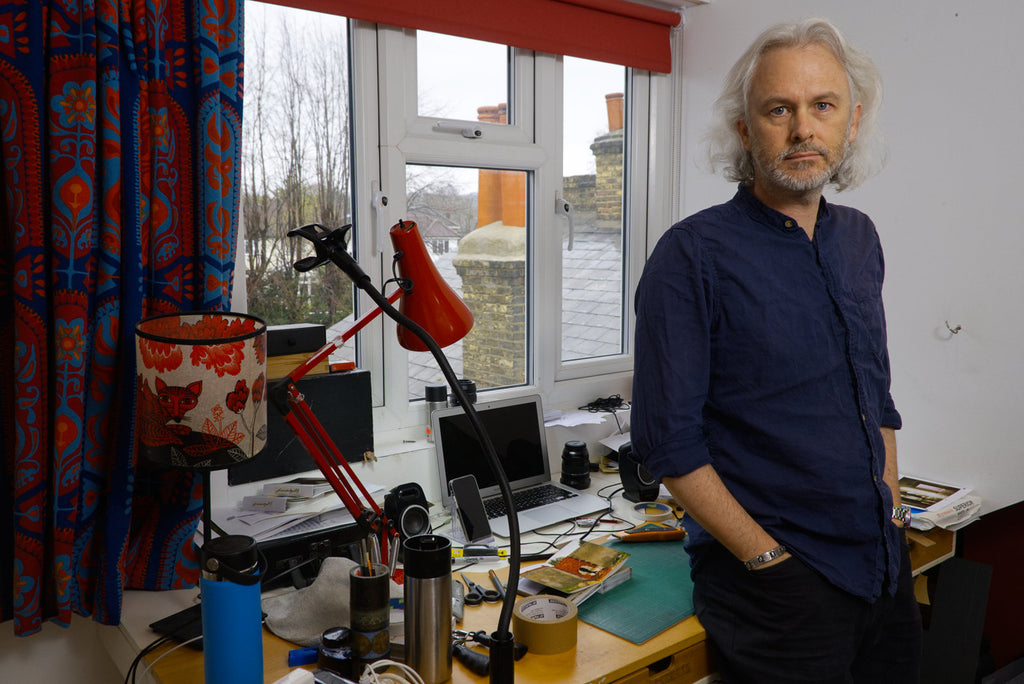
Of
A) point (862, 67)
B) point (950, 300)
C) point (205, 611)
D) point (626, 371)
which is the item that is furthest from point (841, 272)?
point (626, 371)

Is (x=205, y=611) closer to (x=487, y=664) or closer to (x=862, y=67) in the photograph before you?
(x=487, y=664)

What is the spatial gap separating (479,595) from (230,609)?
594 millimetres

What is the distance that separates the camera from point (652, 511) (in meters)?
2.10

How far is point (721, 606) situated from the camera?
4.62 feet

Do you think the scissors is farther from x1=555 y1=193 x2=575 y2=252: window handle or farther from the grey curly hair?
x1=555 y1=193 x2=575 y2=252: window handle

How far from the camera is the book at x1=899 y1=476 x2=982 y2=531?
1942 millimetres

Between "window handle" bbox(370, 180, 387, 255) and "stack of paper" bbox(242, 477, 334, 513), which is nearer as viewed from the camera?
"stack of paper" bbox(242, 477, 334, 513)

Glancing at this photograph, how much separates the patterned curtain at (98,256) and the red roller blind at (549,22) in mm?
446

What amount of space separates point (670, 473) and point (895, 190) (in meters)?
1.46

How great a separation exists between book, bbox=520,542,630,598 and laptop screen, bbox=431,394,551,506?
0.41 m

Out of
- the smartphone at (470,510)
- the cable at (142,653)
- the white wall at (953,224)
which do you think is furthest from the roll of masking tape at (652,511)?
the cable at (142,653)

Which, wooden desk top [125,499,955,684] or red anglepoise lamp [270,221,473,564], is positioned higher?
red anglepoise lamp [270,221,473,564]

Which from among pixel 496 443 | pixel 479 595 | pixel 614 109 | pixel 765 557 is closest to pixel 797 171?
pixel 765 557

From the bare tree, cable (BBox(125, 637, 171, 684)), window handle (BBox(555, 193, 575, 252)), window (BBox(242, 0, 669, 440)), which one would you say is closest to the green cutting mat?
cable (BBox(125, 637, 171, 684))
